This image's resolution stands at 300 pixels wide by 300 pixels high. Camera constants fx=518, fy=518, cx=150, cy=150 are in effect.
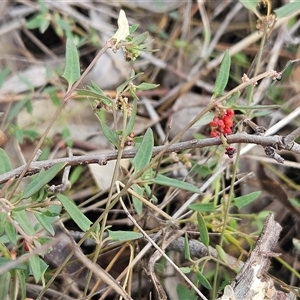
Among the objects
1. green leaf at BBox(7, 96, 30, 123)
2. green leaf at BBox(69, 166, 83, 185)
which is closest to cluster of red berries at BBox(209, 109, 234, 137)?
green leaf at BBox(69, 166, 83, 185)

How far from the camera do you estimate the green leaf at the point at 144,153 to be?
37.0 inches

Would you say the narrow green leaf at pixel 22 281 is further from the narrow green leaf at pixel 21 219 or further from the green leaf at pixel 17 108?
the green leaf at pixel 17 108

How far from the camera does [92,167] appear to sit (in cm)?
144

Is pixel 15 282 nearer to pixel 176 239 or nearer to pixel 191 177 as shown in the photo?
pixel 176 239

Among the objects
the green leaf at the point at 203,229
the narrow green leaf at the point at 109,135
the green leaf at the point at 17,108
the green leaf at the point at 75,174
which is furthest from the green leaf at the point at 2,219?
the green leaf at the point at 17,108

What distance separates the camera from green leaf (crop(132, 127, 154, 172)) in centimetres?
94

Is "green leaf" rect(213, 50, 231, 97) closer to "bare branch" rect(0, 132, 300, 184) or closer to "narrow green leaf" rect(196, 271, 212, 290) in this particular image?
"bare branch" rect(0, 132, 300, 184)

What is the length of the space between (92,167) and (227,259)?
0.47 meters

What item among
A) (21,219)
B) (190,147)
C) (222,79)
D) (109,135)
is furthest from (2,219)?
(222,79)

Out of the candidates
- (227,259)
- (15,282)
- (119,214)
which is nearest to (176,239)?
(227,259)

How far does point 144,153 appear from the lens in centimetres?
94

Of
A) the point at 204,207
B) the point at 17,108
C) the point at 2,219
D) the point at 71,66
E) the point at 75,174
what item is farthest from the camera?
the point at 17,108

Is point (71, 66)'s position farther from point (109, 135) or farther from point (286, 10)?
point (286, 10)

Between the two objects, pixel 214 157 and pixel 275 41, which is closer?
pixel 214 157
